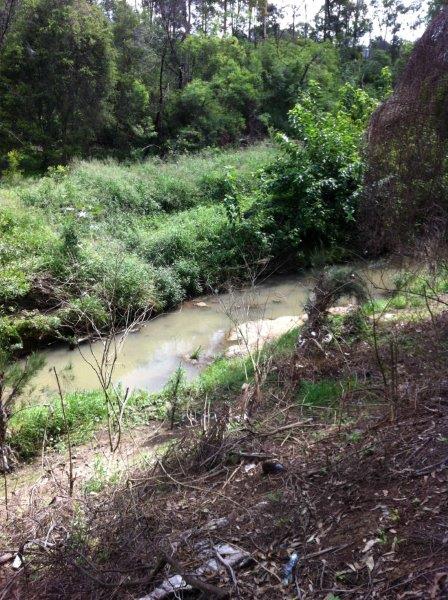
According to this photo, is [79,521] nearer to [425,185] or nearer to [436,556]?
[436,556]

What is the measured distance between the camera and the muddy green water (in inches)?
387

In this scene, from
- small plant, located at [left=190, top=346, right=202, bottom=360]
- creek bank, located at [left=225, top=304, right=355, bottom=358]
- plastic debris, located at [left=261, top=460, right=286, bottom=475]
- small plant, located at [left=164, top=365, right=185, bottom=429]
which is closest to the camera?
plastic debris, located at [left=261, top=460, right=286, bottom=475]

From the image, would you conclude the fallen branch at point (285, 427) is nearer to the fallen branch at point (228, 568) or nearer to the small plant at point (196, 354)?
the fallen branch at point (228, 568)

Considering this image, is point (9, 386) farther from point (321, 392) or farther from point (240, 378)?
point (321, 392)

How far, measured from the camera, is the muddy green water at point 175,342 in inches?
387

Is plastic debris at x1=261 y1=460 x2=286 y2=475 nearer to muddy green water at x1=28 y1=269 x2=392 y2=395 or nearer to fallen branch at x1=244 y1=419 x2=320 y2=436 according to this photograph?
fallen branch at x1=244 y1=419 x2=320 y2=436

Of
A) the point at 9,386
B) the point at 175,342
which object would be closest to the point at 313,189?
the point at 175,342

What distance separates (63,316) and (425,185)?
292 inches

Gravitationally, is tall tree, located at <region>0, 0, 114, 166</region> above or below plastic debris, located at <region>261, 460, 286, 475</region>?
above

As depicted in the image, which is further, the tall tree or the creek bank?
the tall tree

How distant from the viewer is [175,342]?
38.3 feet

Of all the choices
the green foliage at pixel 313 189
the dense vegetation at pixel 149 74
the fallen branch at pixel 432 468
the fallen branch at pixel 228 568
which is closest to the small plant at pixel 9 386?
the fallen branch at pixel 228 568

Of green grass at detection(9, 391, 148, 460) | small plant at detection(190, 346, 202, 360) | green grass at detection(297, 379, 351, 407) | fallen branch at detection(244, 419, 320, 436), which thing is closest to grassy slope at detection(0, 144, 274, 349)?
green grass at detection(9, 391, 148, 460)

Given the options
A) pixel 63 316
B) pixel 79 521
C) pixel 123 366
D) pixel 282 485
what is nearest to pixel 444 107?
pixel 282 485
